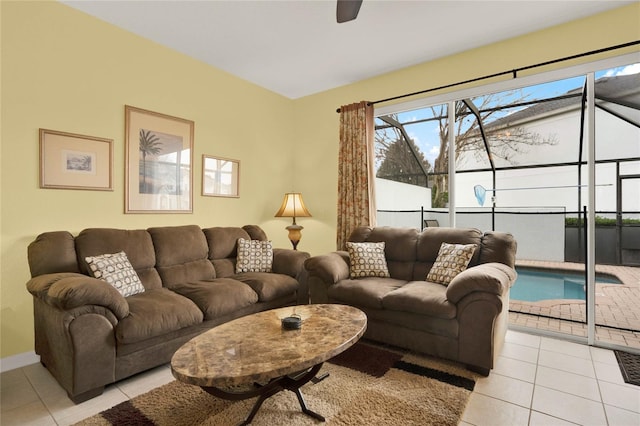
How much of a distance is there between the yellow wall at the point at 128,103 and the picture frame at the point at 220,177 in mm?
74

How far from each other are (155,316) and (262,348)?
1001mm

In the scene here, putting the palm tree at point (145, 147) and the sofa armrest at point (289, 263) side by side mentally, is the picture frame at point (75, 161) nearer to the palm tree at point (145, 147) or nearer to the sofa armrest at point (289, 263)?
the palm tree at point (145, 147)

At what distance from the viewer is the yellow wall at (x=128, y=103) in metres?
2.44

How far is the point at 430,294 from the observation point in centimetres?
253

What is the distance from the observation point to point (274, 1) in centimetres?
259

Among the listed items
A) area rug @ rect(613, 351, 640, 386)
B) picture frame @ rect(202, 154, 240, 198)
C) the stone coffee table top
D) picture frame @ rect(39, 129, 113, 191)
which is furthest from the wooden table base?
picture frame @ rect(202, 154, 240, 198)

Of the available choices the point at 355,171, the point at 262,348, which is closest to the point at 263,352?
the point at 262,348

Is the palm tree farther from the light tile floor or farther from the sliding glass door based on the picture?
the sliding glass door

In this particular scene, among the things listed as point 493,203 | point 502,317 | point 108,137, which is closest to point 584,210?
point 493,203

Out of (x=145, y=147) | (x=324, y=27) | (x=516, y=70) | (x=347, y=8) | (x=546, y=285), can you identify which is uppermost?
(x=324, y=27)

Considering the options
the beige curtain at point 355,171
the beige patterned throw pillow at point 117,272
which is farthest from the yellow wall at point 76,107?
the beige curtain at point 355,171

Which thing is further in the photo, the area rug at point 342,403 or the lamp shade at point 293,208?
the lamp shade at point 293,208

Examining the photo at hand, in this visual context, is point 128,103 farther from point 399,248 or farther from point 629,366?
point 629,366

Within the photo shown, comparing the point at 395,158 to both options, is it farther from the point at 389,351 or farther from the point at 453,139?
the point at 389,351
